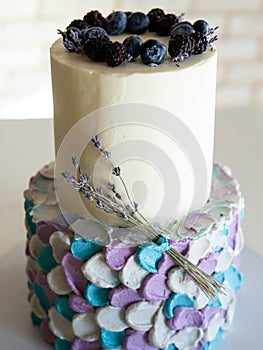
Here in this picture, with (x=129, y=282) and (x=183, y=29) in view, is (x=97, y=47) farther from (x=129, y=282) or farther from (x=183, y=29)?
(x=129, y=282)

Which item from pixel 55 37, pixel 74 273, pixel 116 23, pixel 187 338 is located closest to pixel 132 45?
pixel 116 23

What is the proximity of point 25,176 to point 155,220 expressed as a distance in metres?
0.59

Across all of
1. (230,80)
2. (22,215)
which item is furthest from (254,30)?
(22,215)

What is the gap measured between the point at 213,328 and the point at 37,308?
27cm

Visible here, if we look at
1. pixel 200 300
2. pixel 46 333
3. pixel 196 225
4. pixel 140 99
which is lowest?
pixel 46 333

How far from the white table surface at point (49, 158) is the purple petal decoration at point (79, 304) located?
32 cm

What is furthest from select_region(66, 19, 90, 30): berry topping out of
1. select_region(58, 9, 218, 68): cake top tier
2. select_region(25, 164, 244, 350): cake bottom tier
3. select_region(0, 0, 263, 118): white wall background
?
select_region(0, 0, 263, 118): white wall background

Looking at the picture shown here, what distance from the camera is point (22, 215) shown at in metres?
1.56

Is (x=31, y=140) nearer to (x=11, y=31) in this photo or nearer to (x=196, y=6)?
(x=11, y=31)

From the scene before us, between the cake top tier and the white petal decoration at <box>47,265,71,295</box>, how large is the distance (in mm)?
303

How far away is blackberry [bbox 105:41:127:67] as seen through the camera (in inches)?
41.3

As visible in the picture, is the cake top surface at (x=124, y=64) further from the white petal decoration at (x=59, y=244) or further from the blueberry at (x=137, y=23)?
the white petal decoration at (x=59, y=244)

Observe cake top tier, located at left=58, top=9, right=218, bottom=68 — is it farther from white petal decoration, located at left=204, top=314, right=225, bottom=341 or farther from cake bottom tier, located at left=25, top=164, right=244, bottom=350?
white petal decoration, located at left=204, top=314, right=225, bottom=341

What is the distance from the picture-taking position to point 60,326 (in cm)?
120
